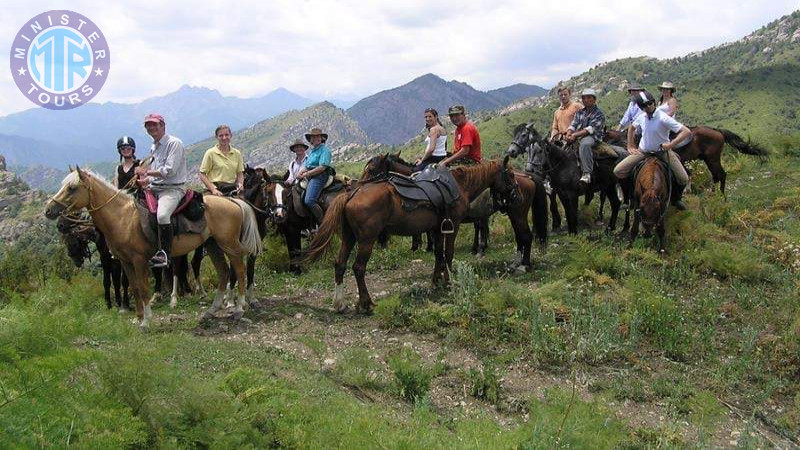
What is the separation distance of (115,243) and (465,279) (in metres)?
5.29

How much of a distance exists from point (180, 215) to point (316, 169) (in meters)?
3.52

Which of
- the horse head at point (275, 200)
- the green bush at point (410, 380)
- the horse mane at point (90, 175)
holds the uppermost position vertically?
the horse mane at point (90, 175)

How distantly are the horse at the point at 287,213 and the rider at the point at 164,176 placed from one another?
285cm

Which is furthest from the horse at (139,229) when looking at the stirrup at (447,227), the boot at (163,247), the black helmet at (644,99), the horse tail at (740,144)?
the horse tail at (740,144)

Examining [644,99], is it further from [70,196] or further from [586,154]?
[70,196]

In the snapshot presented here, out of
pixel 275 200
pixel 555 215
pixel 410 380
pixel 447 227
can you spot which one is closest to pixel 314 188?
pixel 275 200

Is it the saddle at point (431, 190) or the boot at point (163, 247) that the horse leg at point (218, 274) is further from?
the saddle at point (431, 190)

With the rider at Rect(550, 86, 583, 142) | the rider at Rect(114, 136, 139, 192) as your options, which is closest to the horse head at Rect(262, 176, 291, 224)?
the rider at Rect(114, 136, 139, 192)

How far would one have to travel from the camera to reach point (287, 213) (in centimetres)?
1170

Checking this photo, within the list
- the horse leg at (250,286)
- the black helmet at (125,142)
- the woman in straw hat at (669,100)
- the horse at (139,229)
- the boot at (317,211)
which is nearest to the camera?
the horse at (139,229)

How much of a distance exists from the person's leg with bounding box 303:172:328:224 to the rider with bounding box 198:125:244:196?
64.5 inches

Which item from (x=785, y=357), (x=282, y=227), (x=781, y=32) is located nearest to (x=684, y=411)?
(x=785, y=357)

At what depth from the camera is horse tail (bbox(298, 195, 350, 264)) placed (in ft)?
28.0

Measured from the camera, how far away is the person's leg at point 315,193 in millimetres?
11383
